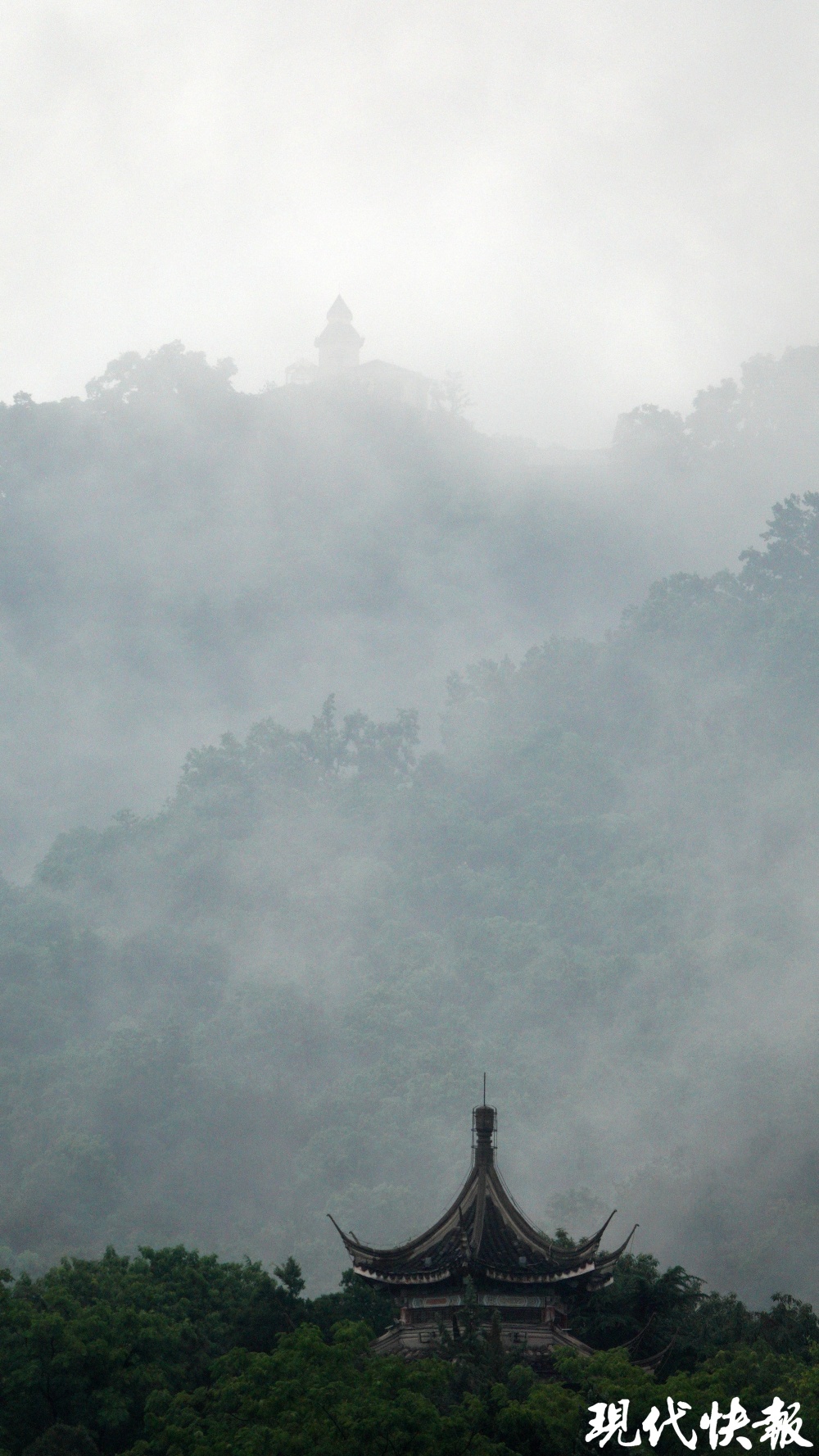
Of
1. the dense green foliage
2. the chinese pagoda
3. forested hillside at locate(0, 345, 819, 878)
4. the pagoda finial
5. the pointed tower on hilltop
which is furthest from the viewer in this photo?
the pointed tower on hilltop

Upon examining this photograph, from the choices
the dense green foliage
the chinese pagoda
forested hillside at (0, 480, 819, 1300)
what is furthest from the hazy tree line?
the chinese pagoda

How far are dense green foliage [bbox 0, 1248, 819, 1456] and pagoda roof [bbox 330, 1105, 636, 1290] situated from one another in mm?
822

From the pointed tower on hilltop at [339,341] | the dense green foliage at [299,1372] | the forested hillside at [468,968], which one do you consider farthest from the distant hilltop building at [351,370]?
the dense green foliage at [299,1372]

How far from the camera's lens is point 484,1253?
2434 centimetres

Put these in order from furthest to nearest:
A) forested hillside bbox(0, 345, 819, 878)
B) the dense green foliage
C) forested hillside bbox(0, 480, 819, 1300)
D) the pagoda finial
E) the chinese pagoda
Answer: forested hillside bbox(0, 345, 819, 878)
forested hillside bbox(0, 480, 819, 1300)
the pagoda finial
the chinese pagoda
the dense green foliage

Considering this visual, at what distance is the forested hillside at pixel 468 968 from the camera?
190 feet

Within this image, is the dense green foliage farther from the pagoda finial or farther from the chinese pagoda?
the pagoda finial

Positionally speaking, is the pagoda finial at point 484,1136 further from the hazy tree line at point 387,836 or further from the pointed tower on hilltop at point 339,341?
the pointed tower on hilltop at point 339,341

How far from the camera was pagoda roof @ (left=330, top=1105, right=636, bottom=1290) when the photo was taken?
2369 centimetres

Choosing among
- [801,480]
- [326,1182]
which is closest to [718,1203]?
[326,1182]

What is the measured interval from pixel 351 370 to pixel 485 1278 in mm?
107045

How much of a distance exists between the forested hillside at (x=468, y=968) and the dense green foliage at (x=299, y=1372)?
81.3ft

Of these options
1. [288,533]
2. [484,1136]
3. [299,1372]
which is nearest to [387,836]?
[288,533]

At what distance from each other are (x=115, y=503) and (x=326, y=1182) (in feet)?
201
